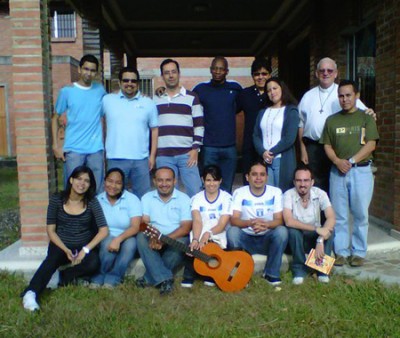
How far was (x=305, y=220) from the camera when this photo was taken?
176 inches

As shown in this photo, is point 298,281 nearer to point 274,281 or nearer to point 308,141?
point 274,281

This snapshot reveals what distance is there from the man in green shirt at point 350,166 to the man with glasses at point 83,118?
2.16 m

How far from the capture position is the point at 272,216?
4.52 m

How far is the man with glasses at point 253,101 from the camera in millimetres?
4840

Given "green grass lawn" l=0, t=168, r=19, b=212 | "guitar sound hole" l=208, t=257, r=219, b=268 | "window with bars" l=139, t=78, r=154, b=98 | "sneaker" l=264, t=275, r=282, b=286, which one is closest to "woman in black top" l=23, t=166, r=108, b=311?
"guitar sound hole" l=208, t=257, r=219, b=268

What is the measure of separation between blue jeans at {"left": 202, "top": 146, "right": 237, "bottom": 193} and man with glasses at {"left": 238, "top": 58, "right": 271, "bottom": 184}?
155mm

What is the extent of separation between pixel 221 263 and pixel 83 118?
6.04 feet

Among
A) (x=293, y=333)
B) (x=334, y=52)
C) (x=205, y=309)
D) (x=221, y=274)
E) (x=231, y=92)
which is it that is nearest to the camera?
(x=293, y=333)

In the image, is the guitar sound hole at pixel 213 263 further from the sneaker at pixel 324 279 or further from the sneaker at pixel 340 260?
the sneaker at pixel 340 260

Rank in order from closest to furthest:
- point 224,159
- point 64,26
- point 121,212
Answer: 1. point 121,212
2. point 224,159
3. point 64,26

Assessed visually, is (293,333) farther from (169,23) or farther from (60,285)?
(169,23)

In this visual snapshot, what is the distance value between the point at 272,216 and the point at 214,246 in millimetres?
624

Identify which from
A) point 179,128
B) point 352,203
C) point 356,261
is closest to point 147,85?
point 179,128

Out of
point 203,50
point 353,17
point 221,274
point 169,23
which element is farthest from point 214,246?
point 203,50
